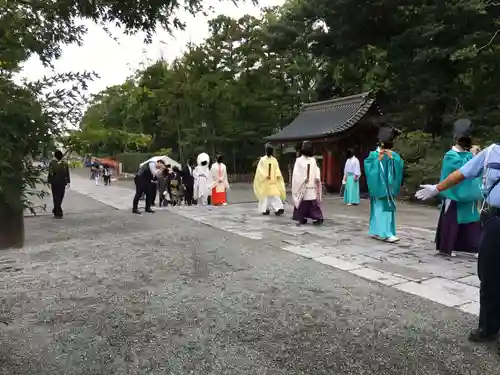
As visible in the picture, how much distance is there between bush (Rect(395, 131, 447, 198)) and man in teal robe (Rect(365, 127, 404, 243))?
664 centimetres

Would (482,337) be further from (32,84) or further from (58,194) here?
(58,194)

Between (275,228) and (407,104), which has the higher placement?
(407,104)

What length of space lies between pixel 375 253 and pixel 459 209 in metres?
1.30

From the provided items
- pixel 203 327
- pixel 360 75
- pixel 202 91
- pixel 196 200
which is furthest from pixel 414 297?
pixel 202 91

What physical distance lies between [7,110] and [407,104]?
1591 cm

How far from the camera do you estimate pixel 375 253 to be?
631 centimetres

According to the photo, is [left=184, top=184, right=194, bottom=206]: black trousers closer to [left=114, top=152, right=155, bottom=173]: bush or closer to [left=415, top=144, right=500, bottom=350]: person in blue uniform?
[left=415, top=144, right=500, bottom=350]: person in blue uniform

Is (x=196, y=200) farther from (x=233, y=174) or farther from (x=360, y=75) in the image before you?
(x=233, y=174)

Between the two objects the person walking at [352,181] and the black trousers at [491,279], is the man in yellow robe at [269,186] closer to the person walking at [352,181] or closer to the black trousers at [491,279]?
the person walking at [352,181]

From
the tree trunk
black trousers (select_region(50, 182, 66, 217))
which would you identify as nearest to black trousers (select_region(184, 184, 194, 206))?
black trousers (select_region(50, 182, 66, 217))

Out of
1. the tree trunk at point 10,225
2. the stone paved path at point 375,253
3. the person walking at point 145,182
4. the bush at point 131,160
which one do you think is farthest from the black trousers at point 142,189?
the bush at point 131,160

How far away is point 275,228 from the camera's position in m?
8.59

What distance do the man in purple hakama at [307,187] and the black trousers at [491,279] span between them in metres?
5.59

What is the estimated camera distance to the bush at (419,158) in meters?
13.3
